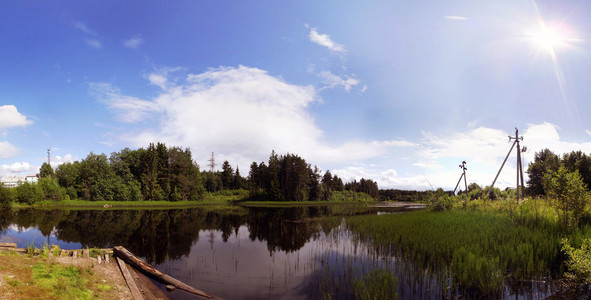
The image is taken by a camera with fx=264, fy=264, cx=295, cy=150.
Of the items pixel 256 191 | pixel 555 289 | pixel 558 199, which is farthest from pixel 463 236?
Answer: pixel 256 191

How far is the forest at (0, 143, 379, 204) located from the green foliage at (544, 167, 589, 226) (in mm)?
78937

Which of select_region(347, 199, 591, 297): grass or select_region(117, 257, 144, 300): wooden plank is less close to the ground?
select_region(347, 199, 591, 297): grass

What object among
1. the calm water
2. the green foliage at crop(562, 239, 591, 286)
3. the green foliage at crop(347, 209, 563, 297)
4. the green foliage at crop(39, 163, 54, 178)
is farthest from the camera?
the green foliage at crop(39, 163, 54, 178)

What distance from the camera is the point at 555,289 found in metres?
11.7

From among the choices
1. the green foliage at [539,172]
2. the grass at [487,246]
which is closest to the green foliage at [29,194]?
the grass at [487,246]

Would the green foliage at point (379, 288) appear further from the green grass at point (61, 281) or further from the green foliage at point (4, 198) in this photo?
the green foliage at point (4, 198)

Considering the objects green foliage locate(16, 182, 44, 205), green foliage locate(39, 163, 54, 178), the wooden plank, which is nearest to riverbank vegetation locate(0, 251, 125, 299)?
the wooden plank

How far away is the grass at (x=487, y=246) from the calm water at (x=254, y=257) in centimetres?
94

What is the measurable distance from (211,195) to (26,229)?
66963mm

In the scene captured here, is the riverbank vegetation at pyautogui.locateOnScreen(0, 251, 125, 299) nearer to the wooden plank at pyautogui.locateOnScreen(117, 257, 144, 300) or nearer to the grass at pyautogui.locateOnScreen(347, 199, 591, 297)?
the wooden plank at pyautogui.locateOnScreen(117, 257, 144, 300)

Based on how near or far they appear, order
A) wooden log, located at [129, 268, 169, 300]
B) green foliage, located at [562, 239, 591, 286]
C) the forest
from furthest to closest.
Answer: the forest < wooden log, located at [129, 268, 169, 300] < green foliage, located at [562, 239, 591, 286]

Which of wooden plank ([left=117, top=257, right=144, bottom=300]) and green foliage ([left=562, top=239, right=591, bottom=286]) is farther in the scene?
wooden plank ([left=117, top=257, right=144, bottom=300])

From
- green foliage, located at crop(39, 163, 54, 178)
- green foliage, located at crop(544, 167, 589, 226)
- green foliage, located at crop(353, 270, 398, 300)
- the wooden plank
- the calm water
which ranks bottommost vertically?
the calm water

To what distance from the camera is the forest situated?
78.4 meters
